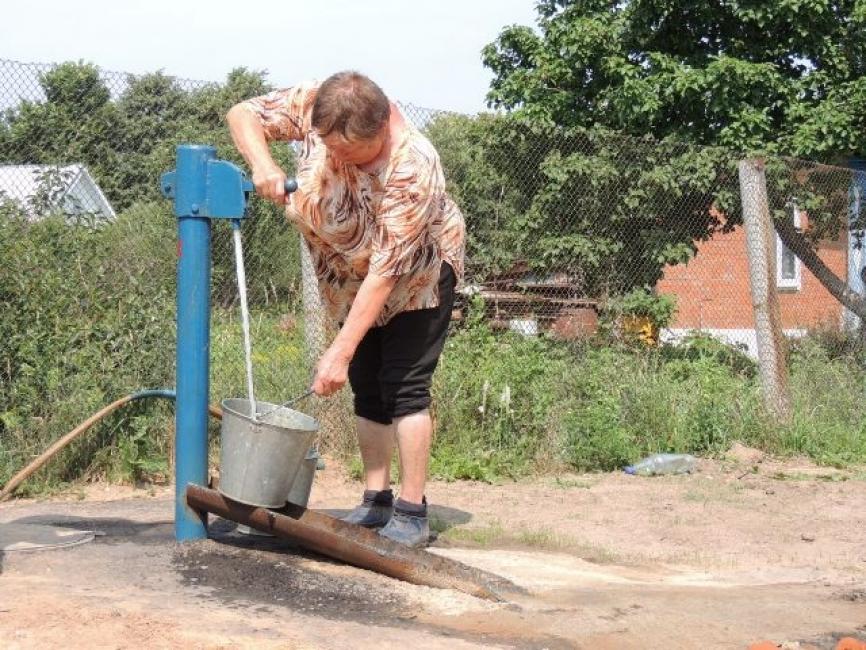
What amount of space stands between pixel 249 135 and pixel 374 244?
657mm

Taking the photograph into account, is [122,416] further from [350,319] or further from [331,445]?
[350,319]

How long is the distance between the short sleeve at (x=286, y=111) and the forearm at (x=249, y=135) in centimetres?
5

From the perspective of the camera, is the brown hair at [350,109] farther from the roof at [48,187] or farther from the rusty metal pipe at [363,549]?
the roof at [48,187]

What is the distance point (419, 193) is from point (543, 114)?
9.87 meters

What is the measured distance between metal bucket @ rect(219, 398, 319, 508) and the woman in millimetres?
220

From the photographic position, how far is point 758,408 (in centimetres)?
801

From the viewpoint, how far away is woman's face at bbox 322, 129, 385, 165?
3.62 m

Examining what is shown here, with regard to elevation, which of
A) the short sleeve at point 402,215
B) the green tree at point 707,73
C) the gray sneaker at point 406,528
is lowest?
the gray sneaker at point 406,528

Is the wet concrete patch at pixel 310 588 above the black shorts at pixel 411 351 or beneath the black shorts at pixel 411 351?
beneath

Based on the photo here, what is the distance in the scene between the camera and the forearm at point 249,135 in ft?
12.9

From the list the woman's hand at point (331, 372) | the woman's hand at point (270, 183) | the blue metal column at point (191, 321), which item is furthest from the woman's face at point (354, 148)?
the woman's hand at point (331, 372)

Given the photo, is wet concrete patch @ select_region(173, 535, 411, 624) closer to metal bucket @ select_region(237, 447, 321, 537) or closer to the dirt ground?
the dirt ground

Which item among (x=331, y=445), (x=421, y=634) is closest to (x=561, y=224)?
(x=331, y=445)

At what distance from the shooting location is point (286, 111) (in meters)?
4.11
